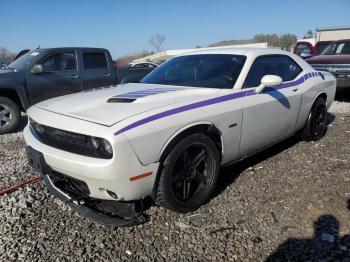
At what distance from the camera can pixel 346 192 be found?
12.2ft

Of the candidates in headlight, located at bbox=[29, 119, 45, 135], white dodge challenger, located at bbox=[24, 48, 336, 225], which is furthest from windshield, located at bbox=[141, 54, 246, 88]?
headlight, located at bbox=[29, 119, 45, 135]

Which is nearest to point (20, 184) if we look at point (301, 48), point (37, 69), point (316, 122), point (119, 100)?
point (119, 100)

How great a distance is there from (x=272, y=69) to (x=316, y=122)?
1.50m

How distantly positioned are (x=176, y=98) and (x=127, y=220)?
3.92 ft

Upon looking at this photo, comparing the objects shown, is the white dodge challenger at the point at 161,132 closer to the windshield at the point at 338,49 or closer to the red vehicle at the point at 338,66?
the red vehicle at the point at 338,66

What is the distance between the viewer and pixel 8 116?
22.3 ft

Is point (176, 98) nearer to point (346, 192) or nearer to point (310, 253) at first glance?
point (310, 253)

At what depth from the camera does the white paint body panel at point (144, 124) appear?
107 inches

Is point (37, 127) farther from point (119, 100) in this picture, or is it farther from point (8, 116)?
point (8, 116)

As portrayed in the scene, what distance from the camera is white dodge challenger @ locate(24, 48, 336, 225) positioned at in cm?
276

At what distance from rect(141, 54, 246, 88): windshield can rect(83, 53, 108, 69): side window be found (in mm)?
3614

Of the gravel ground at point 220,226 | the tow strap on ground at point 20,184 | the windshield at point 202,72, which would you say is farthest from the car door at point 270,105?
the tow strap on ground at point 20,184

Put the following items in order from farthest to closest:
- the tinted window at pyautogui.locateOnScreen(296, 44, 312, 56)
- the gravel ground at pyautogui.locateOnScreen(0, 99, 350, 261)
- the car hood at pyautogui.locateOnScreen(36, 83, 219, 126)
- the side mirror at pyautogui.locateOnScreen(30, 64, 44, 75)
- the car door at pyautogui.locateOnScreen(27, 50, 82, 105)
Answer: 1. the tinted window at pyautogui.locateOnScreen(296, 44, 312, 56)
2. the car door at pyautogui.locateOnScreen(27, 50, 82, 105)
3. the side mirror at pyautogui.locateOnScreen(30, 64, 44, 75)
4. the car hood at pyautogui.locateOnScreen(36, 83, 219, 126)
5. the gravel ground at pyautogui.locateOnScreen(0, 99, 350, 261)

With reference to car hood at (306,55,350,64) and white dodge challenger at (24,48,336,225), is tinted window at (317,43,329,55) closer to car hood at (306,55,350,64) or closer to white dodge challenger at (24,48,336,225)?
car hood at (306,55,350,64)
